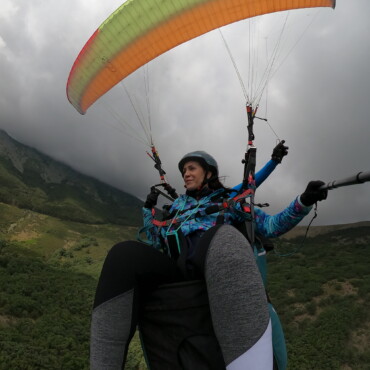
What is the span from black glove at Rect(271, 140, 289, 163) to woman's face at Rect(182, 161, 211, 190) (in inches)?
52.3

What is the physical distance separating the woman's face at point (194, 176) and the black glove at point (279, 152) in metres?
1.33


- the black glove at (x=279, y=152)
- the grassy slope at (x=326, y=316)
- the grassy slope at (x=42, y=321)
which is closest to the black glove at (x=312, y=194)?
the black glove at (x=279, y=152)

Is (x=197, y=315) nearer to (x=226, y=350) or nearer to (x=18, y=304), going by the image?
(x=226, y=350)

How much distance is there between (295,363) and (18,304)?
1133 centimetres

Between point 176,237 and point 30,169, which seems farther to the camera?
point 30,169

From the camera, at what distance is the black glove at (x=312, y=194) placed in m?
2.18

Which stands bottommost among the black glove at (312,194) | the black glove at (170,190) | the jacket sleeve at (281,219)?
the jacket sleeve at (281,219)

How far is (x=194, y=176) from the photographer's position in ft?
10.0

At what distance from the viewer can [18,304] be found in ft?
36.2

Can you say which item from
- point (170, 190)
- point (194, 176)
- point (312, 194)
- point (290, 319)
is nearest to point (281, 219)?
point (312, 194)

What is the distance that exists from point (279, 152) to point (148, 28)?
10.3 feet

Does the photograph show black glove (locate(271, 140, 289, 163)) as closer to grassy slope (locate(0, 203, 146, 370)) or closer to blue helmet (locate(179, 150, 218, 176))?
blue helmet (locate(179, 150, 218, 176))

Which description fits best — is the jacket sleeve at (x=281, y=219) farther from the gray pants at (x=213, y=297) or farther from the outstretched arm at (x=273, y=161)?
the outstretched arm at (x=273, y=161)

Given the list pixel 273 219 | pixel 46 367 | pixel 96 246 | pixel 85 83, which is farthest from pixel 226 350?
pixel 96 246
